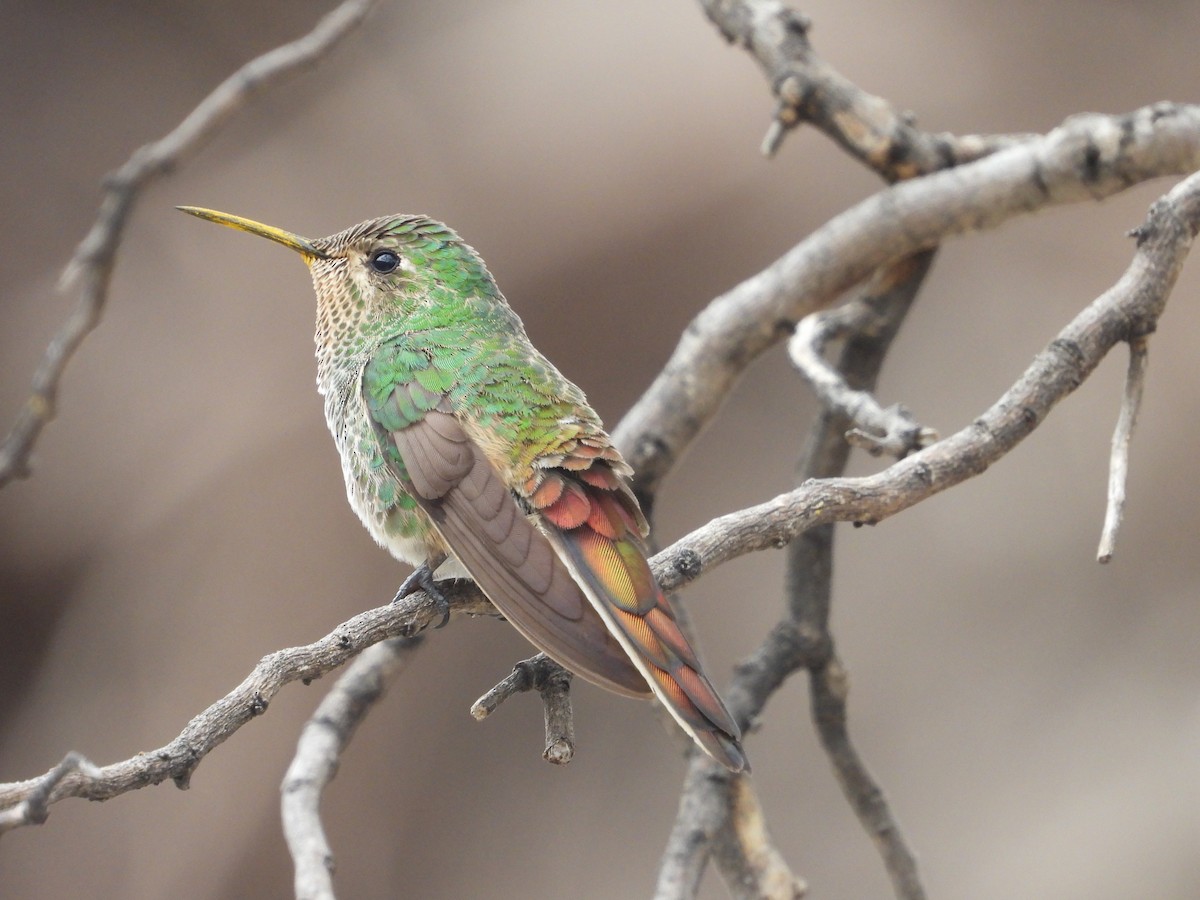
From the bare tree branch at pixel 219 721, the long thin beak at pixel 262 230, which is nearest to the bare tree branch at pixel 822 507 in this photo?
the bare tree branch at pixel 219 721

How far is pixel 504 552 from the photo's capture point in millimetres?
1858

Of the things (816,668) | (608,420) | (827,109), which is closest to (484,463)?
(816,668)

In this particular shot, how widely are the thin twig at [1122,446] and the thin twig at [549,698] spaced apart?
2.80ft

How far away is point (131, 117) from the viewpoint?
533 centimetres

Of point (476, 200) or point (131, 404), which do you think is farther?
point (476, 200)

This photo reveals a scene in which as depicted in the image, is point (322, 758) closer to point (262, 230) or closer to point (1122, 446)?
point (262, 230)

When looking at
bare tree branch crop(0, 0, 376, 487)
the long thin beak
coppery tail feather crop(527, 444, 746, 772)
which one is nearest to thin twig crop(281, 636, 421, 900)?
coppery tail feather crop(527, 444, 746, 772)

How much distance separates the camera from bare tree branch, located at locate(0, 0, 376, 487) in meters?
2.09

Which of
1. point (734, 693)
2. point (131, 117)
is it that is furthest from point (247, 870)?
point (131, 117)

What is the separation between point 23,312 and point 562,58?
2644mm

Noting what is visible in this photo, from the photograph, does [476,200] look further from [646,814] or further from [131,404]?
[646,814]

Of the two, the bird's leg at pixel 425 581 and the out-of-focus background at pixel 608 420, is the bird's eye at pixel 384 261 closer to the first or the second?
the bird's leg at pixel 425 581

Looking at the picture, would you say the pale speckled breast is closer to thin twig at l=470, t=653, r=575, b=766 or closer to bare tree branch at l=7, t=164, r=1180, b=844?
bare tree branch at l=7, t=164, r=1180, b=844

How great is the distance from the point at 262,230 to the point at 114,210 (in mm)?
304
